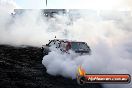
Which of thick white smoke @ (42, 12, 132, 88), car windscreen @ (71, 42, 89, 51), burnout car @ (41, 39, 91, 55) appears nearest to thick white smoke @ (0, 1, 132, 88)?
thick white smoke @ (42, 12, 132, 88)

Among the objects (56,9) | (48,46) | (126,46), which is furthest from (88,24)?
(56,9)

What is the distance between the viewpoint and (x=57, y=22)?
43.7 metres

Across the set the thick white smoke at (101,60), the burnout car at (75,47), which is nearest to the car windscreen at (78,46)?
the burnout car at (75,47)

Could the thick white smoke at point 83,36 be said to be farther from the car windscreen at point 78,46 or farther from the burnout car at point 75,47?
the car windscreen at point 78,46

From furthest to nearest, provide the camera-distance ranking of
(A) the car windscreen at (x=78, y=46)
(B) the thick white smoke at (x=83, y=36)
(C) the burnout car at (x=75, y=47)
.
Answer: (A) the car windscreen at (x=78, y=46) → (C) the burnout car at (x=75, y=47) → (B) the thick white smoke at (x=83, y=36)

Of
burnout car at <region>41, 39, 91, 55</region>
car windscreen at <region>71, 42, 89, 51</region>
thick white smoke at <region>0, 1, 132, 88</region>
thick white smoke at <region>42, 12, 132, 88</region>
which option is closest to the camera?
thick white smoke at <region>42, 12, 132, 88</region>

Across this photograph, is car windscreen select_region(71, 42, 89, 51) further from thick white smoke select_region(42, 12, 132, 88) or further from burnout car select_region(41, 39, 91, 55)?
thick white smoke select_region(42, 12, 132, 88)

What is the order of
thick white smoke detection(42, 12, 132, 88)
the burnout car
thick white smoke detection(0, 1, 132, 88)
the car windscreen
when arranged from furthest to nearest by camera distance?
1. the car windscreen
2. the burnout car
3. thick white smoke detection(0, 1, 132, 88)
4. thick white smoke detection(42, 12, 132, 88)

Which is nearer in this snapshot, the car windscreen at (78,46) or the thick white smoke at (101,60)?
the thick white smoke at (101,60)

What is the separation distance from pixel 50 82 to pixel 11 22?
2617 cm

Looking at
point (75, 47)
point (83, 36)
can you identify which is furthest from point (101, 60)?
point (83, 36)

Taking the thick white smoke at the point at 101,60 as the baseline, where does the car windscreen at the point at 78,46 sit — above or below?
above

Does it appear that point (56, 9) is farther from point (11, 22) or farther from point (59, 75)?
point (59, 75)

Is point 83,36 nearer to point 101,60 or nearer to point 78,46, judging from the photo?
point 78,46
